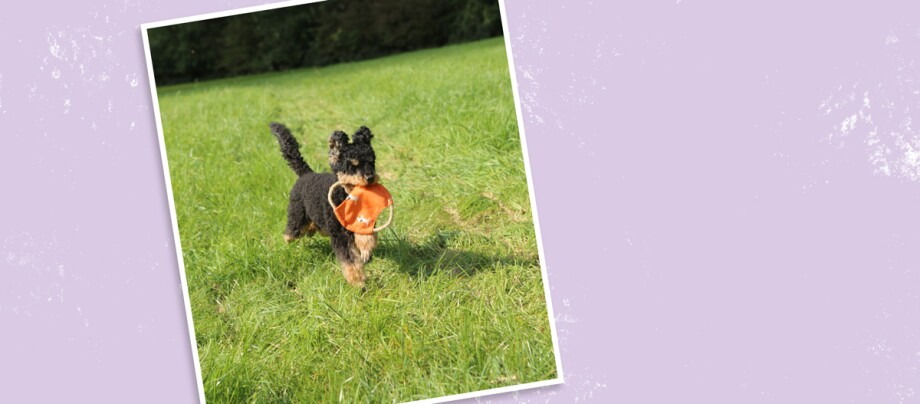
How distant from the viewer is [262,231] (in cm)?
467

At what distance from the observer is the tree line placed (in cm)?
848

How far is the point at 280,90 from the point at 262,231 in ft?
24.2

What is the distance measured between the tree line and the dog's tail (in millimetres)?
3628

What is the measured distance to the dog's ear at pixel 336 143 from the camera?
3.40 metres

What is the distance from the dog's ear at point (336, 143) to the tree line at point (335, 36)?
4568mm

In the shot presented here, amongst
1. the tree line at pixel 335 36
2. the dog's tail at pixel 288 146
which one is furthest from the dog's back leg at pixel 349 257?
the tree line at pixel 335 36

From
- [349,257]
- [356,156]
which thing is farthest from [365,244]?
[356,156]

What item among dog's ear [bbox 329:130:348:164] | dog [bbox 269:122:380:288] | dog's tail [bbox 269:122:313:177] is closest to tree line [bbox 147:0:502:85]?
dog's tail [bbox 269:122:313:177]

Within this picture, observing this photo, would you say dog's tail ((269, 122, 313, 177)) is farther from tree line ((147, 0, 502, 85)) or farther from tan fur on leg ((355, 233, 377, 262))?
tree line ((147, 0, 502, 85))

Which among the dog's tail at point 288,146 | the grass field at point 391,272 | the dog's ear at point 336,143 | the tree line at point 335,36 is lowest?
the grass field at point 391,272

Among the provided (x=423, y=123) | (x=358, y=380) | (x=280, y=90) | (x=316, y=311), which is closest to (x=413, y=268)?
(x=316, y=311)

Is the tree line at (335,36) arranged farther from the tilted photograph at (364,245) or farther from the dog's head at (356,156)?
the dog's head at (356,156)

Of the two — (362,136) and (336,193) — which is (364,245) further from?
(362,136)

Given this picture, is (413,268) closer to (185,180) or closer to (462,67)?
(185,180)
